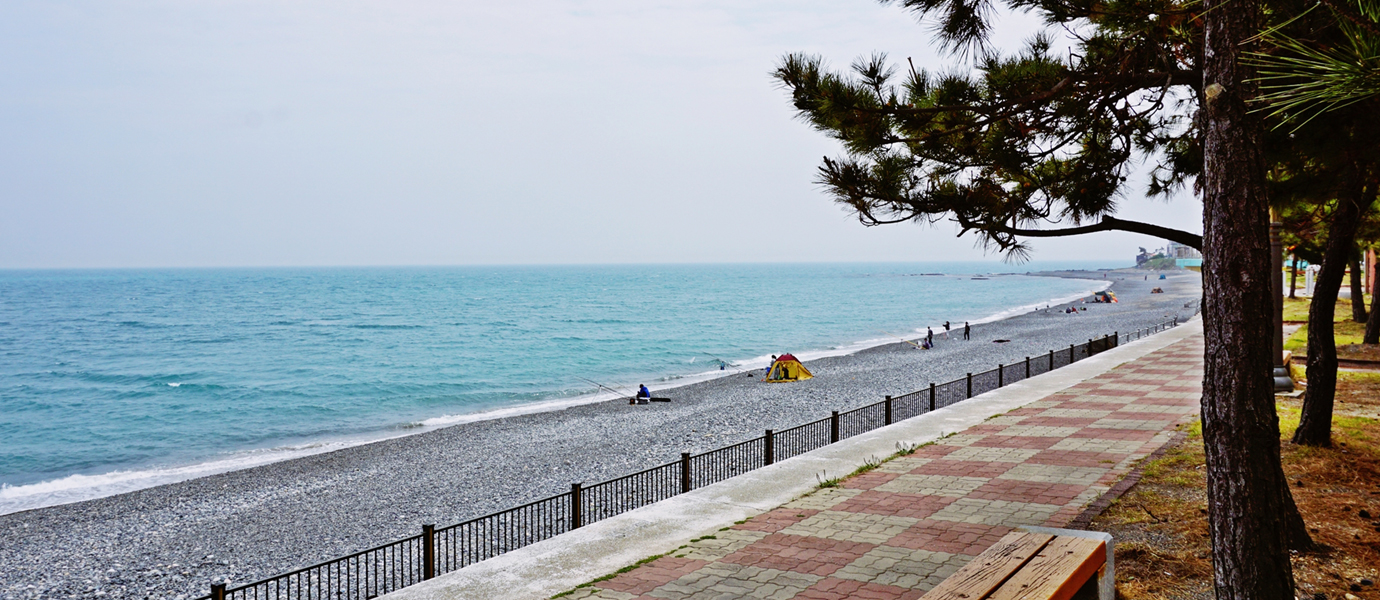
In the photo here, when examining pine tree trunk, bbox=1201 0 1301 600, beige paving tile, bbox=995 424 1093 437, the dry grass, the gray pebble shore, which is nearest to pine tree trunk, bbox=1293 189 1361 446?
the dry grass

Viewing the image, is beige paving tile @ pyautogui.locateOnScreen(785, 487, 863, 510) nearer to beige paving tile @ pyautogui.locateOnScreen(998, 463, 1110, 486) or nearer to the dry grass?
beige paving tile @ pyautogui.locateOnScreen(998, 463, 1110, 486)

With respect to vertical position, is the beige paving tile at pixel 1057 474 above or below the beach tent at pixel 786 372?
above

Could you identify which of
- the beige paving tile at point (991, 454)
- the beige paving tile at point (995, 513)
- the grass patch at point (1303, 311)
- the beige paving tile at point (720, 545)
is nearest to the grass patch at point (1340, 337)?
the grass patch at point (1303, 311)

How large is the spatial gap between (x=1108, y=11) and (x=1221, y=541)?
4.49m

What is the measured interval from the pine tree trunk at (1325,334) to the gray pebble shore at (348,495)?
1334 cm

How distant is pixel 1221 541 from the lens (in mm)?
5145

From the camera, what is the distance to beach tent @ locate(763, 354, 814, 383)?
3665 centimetres

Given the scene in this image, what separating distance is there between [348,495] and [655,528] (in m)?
13.0

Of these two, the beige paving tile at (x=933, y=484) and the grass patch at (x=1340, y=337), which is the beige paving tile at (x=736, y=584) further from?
the grass patch at (x=1340, y=337)

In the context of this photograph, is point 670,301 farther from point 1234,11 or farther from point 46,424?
point 1234,11

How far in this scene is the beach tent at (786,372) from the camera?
120 feet

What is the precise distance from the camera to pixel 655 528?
28.2 ft

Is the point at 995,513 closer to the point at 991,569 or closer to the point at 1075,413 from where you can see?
the point at 991,569

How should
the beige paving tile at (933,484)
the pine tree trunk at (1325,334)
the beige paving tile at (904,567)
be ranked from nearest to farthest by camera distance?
the beige paving tile at (904,567), the beige paving tile at (933,484), the pine tree trunk at (1325,334)
